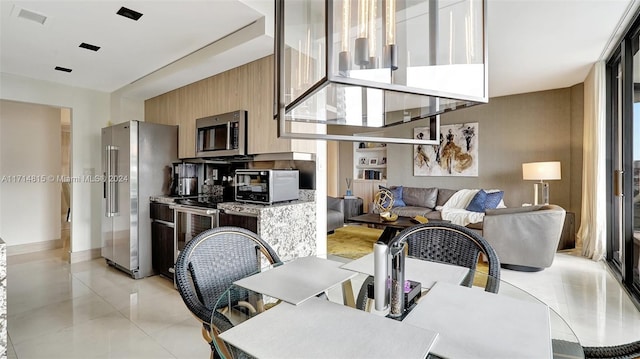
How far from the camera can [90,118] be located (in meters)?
4.43

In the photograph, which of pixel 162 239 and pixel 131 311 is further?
pixel 162 239

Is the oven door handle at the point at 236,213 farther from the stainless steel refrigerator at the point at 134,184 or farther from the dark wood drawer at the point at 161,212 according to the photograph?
the stainless steel refrigerator at the point at 134,184

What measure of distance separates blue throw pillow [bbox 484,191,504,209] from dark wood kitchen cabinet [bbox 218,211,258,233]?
406cm

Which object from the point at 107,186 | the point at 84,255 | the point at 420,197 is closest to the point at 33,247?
the point at 84,255

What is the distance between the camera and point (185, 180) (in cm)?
379

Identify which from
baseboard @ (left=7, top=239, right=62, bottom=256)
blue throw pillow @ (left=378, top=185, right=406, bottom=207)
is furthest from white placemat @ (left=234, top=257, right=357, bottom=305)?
baseboard @ (left=7, top=239, right=62, bottom=256)

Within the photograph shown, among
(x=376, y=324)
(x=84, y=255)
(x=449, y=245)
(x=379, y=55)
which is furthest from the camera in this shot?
(x=84, y=255)

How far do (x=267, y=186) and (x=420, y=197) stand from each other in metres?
4.14

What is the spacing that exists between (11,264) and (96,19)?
140 inches

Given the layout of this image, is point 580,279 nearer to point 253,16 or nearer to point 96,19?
point 253,16

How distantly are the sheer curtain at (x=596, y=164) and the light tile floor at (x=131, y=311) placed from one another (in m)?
0.30

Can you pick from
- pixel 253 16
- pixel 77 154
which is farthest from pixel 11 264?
pixel 253 16

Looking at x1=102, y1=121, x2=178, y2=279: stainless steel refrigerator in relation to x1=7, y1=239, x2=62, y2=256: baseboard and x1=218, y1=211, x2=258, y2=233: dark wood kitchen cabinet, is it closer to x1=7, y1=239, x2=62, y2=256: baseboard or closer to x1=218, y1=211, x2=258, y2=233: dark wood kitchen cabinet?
x1=218, y1=211, x2=258, y2=233: dark wood kitchen cabinet

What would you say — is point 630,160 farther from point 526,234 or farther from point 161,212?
point 161,212
